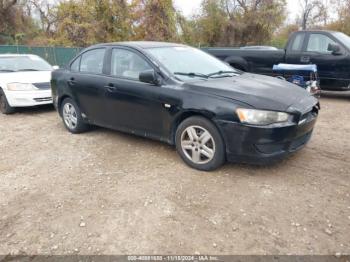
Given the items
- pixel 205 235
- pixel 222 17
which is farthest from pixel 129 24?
pixel 205 235

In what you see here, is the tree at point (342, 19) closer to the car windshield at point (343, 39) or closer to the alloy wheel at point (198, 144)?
the car windshield at point (343, 39)

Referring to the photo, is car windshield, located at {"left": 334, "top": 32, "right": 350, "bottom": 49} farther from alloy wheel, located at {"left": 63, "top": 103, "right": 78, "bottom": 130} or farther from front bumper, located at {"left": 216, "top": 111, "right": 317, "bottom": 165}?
alloy wheel, located at {"left": 63, "top": 103, "right": 78, "bottom": 130}

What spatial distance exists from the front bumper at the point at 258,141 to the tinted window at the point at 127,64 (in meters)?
1.54

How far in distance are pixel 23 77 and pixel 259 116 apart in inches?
242

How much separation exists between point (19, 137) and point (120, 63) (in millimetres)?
2507

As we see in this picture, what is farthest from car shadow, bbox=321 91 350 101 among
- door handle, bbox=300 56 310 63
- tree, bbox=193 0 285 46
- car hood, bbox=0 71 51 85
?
tree, bbox=193 0 285 46

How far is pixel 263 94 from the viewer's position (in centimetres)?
393

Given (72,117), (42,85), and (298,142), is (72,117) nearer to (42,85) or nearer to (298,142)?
(42,85)

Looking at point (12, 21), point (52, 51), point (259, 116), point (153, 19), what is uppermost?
point (12, 21)

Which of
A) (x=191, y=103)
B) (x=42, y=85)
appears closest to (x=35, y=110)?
→ (x=42, y=85)

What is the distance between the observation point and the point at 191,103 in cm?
405

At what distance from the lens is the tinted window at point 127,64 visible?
4745 millimetres

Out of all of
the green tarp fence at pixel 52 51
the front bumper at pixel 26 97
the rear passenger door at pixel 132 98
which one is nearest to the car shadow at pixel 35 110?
the front bumper at pixel 26 97

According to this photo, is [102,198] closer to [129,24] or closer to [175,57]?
[175,57]
